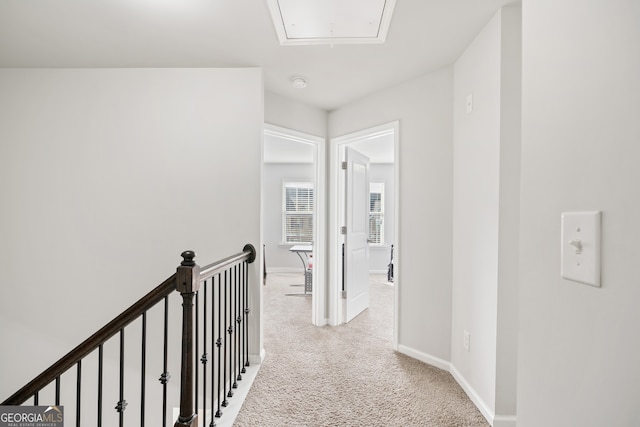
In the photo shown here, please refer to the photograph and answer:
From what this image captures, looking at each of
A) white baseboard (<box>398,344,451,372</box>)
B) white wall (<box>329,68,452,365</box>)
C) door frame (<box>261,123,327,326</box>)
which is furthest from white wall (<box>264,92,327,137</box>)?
white baseboard (<box>398,344,451,372</box>)

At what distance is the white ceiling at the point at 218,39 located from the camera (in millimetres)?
1864

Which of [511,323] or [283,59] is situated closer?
[511,323]

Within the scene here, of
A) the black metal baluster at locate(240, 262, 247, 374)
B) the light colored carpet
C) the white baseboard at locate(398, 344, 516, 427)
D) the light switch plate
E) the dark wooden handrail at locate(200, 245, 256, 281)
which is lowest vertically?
the light colored carpet

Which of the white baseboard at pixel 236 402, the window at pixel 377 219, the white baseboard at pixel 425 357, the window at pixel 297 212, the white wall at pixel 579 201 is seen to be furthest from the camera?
the window at pixel 297 212

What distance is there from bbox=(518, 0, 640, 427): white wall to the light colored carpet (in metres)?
1.48

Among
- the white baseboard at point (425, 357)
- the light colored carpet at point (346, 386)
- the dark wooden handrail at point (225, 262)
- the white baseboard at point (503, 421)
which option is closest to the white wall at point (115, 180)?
the dark wooden handrail at point (225, 262)

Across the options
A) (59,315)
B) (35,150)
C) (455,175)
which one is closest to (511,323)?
(455,175)

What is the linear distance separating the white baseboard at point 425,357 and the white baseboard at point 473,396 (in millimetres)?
67

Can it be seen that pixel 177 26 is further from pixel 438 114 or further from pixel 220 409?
pixel 220 409

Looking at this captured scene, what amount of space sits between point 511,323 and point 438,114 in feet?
5.27

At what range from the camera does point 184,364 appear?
136 cm

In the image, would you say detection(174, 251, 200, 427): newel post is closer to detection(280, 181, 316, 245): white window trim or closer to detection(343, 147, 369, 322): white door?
detection(343, 147, 369, 322): white door

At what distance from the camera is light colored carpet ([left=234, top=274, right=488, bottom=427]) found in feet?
6.19

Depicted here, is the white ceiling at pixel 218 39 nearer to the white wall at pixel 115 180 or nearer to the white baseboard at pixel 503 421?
the white wall at pixel 115 180
